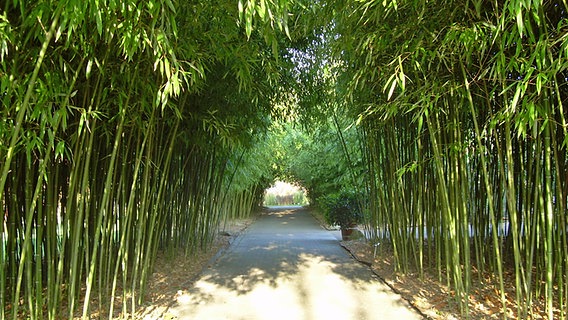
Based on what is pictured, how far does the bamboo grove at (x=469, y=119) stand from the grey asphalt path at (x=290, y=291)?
545 mm

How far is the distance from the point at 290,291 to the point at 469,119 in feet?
6.98

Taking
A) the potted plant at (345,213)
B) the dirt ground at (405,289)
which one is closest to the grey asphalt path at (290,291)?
the dirt ground at (405,289)

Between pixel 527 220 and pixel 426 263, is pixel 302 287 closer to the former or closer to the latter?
pixel 426 263

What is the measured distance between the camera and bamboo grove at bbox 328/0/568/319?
2.21 metres

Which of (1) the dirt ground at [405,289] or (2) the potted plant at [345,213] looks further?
(2) the potted plant at [345,213]

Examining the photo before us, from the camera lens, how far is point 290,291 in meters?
3.72

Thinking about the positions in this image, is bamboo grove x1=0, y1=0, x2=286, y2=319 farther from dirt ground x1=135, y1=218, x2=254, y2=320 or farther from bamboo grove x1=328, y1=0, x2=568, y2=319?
bamboo grove x1=328, y1=0, x2=568, y2=319

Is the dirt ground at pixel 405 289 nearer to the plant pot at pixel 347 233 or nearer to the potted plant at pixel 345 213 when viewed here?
the plant pot at pixel 347 233

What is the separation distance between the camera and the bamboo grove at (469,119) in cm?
221

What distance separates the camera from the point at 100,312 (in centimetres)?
291

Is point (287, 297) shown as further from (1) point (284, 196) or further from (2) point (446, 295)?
(1) point (284, 196)

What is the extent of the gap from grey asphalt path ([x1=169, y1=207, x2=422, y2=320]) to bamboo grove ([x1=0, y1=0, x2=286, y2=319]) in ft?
1.93

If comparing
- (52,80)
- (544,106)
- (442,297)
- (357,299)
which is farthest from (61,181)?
(544,106)

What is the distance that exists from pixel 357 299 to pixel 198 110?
83.7 inches
